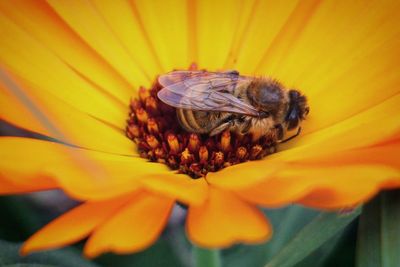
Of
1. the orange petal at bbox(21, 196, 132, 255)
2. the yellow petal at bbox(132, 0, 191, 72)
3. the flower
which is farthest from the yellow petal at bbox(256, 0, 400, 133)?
the orange petal at bbox(21, 196, 132, 255)

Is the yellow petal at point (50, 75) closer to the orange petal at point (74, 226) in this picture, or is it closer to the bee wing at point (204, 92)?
the bee wing at point (204, 92)

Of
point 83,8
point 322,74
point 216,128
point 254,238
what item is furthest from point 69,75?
point 254,238

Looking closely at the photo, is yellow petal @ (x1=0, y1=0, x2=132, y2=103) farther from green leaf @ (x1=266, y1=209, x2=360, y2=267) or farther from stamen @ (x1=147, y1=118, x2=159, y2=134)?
green leaf @ (x1=266, y1=209, x2=360, y2=267)

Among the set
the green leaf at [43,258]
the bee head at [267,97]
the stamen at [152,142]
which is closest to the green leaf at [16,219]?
the green leaf at [43,258]

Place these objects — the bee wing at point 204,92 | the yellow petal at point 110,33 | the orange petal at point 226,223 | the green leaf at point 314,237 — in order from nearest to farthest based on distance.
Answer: the orange petal at point 226,223
the green leaf at point 314,237
the bee wing at point 204,92
the yellow petal at point 110,33

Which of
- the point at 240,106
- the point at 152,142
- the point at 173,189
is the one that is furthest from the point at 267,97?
the point at 173,189

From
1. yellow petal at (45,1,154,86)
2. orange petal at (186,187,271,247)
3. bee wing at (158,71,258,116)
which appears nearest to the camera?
orange petal at (186,187,271,247)

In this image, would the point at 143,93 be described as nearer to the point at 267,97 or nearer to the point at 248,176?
the point at 267,97

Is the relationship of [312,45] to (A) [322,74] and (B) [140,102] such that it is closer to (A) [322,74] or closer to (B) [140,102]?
(A) [322,74]
